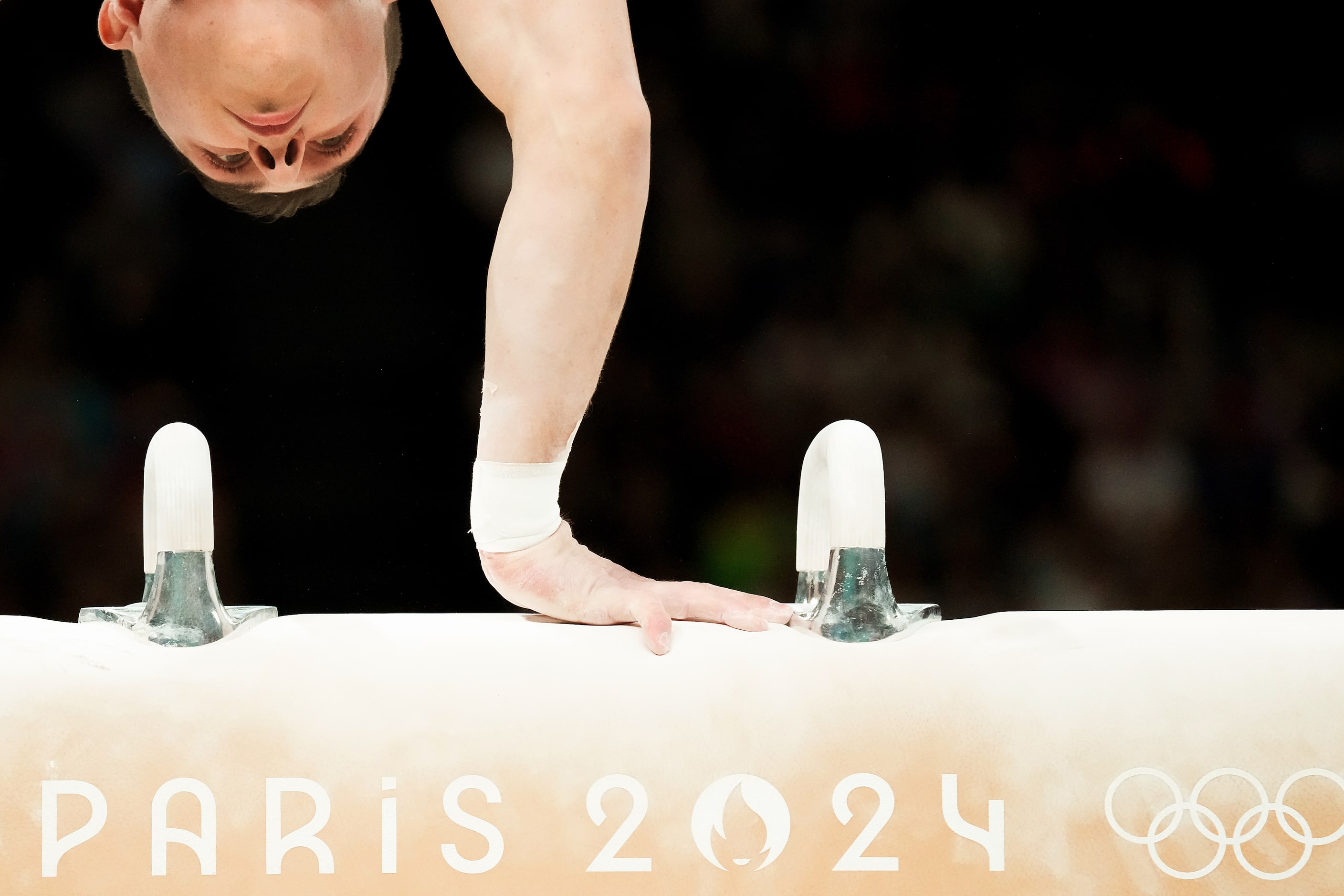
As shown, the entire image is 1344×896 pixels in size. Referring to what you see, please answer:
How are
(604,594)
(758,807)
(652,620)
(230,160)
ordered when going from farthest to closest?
1. (230,160)
2. (604,594)
3. (652,620)
4. (758,807)

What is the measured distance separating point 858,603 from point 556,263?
439 mm

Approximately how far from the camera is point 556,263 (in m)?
Answer: 1.23

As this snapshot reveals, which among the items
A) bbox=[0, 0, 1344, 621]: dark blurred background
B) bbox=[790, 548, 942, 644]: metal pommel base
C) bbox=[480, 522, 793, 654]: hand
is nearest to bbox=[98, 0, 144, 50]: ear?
bbox=[480, 522, 793, 654]: hand

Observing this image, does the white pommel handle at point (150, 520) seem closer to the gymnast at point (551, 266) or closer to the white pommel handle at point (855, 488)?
the gymnast at point (551, 266)

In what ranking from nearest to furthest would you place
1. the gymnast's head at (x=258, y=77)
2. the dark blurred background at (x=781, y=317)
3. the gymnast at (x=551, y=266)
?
the gymnast at (x=551, y=266) < the gymnast's head at (x=258, y=77) < the dark blurred background at (x=781, y=317)

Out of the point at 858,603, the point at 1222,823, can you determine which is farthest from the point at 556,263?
the point at 1222,823

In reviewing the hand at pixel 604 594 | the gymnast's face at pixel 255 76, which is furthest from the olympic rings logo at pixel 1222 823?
the gymnast's face at pixel 255 76

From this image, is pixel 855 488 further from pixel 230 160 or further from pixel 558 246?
pixel 230 160

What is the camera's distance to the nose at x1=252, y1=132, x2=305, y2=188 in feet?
4.61

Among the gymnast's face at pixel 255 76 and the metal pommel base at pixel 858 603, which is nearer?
the metal pommel base at pixel 858 603

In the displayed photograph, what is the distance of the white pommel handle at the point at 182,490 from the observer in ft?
3.48

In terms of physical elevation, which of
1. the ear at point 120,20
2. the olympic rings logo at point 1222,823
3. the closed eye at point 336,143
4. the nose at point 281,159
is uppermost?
the ear at point 120,20

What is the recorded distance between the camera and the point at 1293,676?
0.89 metres

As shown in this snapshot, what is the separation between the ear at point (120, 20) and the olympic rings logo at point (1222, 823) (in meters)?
1.25
